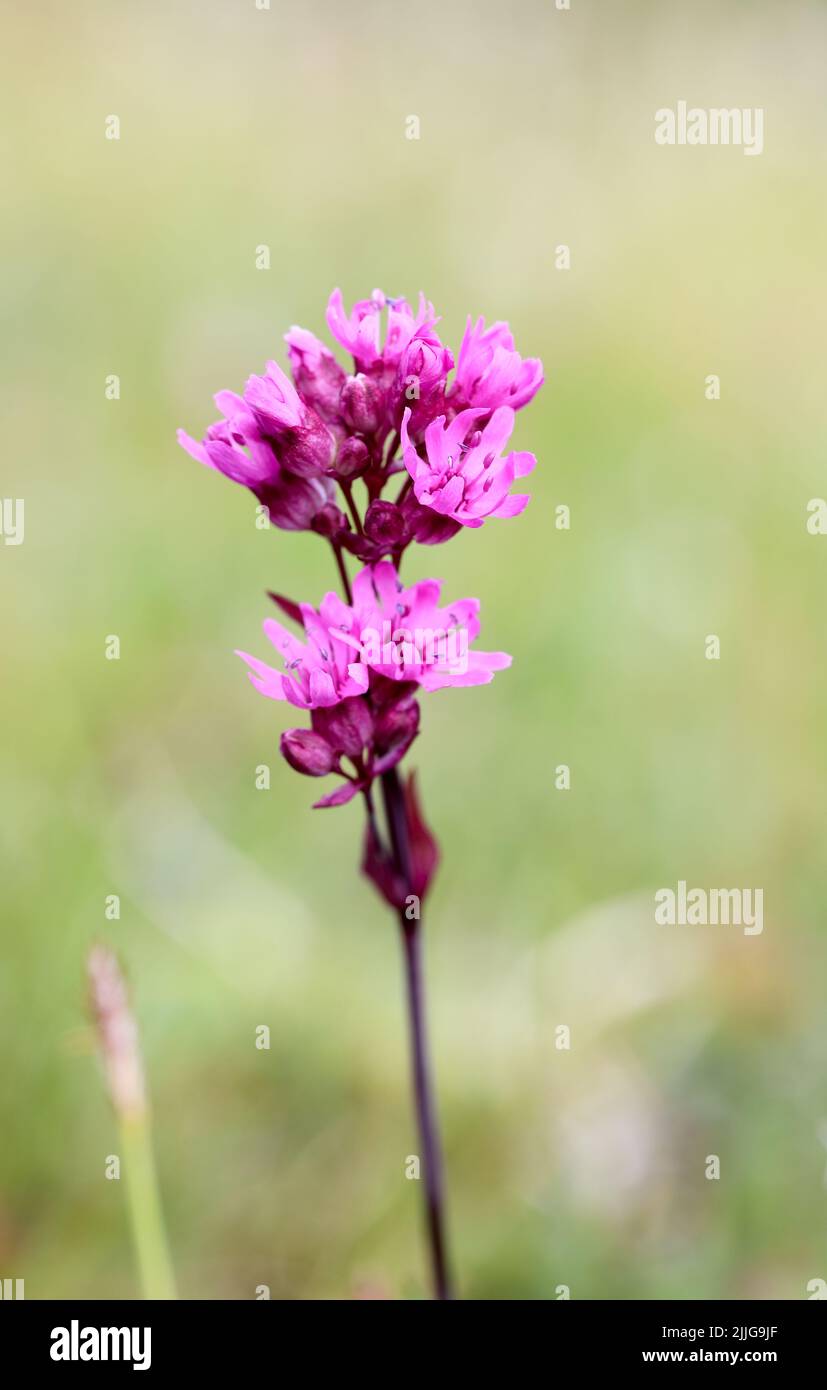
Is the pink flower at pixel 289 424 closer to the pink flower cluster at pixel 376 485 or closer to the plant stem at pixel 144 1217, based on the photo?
the pink flower cluster at pixel 376 485

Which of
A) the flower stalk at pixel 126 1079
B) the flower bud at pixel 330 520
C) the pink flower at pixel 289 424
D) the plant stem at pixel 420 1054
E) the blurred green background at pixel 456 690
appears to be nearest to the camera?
the pink flower at pixel 289 424

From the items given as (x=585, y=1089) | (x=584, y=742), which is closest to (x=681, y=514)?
(x=584, y=742)

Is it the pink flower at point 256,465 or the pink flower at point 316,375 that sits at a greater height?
the pink flower at point 316,375

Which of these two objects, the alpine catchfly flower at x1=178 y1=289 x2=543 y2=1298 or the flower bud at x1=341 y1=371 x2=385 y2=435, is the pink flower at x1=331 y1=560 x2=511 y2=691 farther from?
the flower bud at x1=341 y1=371 x2=385 y2=435

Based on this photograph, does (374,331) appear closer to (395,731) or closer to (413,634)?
(413,634)

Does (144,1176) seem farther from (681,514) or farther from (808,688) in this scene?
(681,514)

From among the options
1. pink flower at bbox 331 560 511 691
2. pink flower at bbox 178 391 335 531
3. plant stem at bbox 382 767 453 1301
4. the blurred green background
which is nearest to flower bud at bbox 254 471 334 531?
pink flower at bbox 178 391 335 531

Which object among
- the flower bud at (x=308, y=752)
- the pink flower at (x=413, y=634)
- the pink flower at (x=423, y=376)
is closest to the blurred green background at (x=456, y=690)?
the flower bud at (x=308, y=752)
